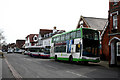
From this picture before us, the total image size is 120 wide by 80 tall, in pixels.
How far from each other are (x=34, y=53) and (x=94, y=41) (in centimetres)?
2643

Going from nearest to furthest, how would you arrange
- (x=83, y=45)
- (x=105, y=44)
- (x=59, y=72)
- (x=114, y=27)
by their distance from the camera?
(x=59, y=72) → (x=83, y=45) → (x=114, y=27) → (x=105, y=44)

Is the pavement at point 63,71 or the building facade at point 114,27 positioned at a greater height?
the building facade at point 114,27

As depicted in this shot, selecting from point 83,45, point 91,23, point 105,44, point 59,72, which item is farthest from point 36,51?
point 59,72

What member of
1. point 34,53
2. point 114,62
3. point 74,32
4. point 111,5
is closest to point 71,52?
point 74,32

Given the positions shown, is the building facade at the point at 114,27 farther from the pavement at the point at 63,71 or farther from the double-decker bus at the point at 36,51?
the double-decker bus at the point at 36,51

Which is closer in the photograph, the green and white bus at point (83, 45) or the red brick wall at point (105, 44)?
the green and white bus at point (83, 45)

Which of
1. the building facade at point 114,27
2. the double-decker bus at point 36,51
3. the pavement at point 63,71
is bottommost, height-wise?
the pavement at point 63,71

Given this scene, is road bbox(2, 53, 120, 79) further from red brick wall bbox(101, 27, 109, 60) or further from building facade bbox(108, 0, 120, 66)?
red brick wall bbox(101, 27, 109, 60)

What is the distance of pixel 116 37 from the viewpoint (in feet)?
63.8

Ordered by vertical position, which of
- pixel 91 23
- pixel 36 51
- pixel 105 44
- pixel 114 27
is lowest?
pixel 36 51

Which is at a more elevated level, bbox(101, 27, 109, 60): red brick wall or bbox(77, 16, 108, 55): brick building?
bbox(77, 16, 108, 55): brick building

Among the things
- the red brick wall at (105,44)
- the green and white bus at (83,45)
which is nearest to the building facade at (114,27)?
the green and white bus at (83,45)

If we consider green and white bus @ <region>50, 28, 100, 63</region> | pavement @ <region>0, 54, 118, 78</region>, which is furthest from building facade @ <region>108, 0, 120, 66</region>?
pavement @ <region>0, 54, 118, 78</region>

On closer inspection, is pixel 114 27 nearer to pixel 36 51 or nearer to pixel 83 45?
pixel 83 45
